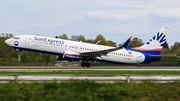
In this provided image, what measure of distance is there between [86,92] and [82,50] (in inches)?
701

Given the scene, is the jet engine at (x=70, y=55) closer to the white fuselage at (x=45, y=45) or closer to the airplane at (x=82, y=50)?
the airplane at (x=82, y=50)

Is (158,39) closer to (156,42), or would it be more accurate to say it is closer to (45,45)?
(156,42)

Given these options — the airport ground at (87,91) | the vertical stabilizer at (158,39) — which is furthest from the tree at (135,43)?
the airport ground at (87,91)

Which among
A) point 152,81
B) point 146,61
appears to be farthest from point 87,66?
point 152,81

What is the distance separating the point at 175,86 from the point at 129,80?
2.79 m

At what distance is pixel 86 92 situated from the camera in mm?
9695

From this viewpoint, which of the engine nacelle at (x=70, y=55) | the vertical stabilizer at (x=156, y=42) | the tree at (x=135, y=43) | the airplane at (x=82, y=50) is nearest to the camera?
the engine nacelle at (x=70, y=55)

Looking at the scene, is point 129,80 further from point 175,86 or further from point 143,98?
point 175,86

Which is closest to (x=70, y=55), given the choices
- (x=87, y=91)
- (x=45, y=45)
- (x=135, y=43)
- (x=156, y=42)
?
(x=45, y=45)

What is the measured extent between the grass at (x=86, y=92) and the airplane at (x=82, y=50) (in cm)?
1325

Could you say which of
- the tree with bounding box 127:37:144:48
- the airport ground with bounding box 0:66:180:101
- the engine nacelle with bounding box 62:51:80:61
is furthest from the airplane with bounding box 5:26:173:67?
the tree with bounding box 127:37:144:48

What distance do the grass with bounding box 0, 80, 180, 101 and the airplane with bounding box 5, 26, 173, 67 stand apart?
13249 mm

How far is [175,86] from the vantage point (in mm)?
10922

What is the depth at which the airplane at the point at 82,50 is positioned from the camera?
25.8 meters
